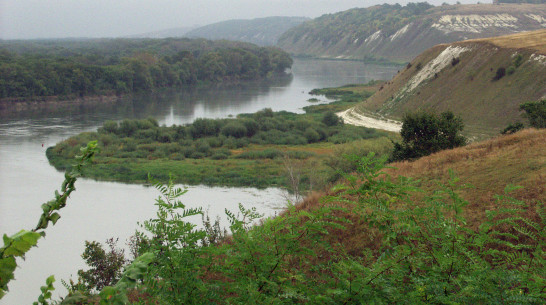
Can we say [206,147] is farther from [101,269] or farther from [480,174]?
[480,174]

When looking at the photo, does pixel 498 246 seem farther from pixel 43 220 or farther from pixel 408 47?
pixel 408 47

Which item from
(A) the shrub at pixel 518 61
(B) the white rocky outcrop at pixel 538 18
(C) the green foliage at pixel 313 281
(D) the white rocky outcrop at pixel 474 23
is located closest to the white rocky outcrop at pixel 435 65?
(A) the shrub at pixel 518 61

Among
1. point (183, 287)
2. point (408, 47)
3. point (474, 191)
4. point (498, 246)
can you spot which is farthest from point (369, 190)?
point (408, 47)

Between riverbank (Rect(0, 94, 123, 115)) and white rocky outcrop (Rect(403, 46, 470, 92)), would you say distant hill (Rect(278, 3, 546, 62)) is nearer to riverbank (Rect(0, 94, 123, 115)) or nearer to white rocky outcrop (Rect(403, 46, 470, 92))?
white rocky outcrop (Rect(403, 46, 470, 92))

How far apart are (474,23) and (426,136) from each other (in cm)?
12357

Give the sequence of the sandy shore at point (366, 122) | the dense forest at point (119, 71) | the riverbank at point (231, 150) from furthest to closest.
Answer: the dense forest at point (119, 71), the sandy shore at point (366, 122), the riverbank at point (231, 150)

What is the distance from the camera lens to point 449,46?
52.2m

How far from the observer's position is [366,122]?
51.3m

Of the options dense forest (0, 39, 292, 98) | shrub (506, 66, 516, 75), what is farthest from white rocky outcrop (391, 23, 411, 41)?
shrub (506, 66, 516, 75)

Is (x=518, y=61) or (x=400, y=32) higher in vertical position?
(x=400, y=32)

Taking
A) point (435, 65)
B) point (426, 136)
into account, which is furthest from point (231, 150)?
point (435, 65)

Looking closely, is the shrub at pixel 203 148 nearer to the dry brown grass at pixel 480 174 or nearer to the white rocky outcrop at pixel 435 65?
the white rocky outcrop at pixel 435 65

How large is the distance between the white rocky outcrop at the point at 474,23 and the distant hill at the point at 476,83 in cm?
8239

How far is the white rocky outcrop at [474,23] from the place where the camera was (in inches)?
4879
